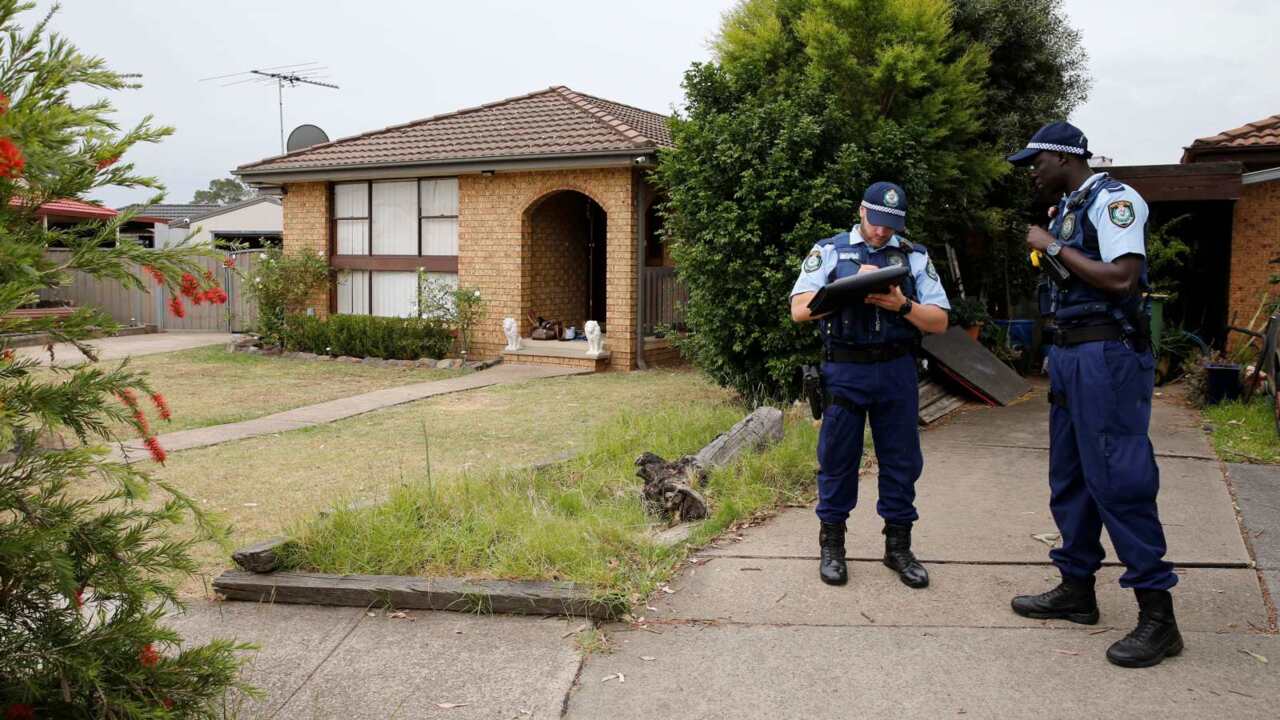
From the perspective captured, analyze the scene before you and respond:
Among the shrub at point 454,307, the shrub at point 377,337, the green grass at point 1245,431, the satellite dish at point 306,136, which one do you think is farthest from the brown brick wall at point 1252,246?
the satellite dish at point 306,136

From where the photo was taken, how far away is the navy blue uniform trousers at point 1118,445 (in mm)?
3887

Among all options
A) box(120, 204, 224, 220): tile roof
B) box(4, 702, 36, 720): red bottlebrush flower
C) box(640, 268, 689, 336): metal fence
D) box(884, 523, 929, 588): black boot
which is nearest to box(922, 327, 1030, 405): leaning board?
box(640, 268, 689, 336): metal fence

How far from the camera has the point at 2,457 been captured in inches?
103

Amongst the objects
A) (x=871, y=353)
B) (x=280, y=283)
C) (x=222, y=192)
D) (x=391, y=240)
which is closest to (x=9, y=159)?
(x=871, y=353)

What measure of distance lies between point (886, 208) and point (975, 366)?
6729 mm

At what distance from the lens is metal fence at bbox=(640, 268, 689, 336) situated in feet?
50.3

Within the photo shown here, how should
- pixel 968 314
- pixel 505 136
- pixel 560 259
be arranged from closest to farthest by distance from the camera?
pixel 968 314 < pixel 505 136 < pixel 560 259

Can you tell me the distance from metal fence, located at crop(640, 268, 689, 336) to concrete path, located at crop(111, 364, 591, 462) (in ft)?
4.34

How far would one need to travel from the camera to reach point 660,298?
15.5m

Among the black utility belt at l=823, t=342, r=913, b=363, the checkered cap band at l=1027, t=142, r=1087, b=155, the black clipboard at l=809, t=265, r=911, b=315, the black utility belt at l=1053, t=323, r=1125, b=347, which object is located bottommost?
the black utility belt at l=823, t=342, r=913, b=363

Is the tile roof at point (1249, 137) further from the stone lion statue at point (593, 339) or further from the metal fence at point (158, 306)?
the metal fence at point (158, 306)

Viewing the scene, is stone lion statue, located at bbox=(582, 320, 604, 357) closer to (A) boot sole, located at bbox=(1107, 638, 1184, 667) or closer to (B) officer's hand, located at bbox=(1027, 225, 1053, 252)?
(B) officer's hand, located at bbox=(1027, 225, 1053, 252)

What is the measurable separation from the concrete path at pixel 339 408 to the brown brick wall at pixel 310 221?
441cm

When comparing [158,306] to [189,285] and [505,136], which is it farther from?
[189,285]
